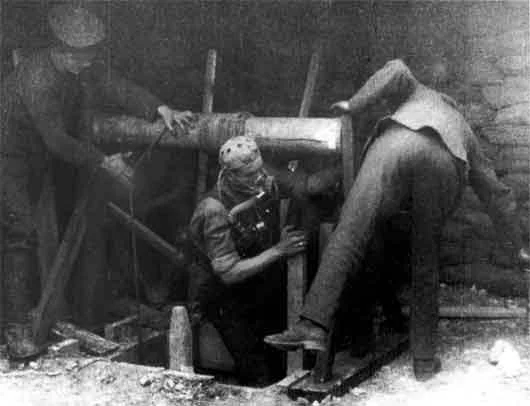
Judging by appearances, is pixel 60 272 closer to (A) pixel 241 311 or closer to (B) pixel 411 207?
(A) pixel 241 311

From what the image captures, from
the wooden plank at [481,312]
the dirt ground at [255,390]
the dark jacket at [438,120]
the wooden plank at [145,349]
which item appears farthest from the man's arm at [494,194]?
the wooden plank at [145,349]

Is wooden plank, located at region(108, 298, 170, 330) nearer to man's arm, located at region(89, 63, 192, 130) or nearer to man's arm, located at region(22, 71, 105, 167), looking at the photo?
man's arm, located at region(22, 71, 105, 167)

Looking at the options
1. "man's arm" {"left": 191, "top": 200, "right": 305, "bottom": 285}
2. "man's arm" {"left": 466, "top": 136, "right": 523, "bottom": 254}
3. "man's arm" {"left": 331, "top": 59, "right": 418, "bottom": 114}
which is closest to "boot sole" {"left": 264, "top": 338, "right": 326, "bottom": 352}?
"man's arm" {"left": 191, "top": 200, "right": 305, "bottom": 285}

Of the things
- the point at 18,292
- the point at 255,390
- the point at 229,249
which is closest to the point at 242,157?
the point at 229,249

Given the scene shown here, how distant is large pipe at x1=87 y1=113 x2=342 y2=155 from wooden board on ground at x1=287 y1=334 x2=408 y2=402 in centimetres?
132

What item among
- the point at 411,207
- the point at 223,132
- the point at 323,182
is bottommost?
the point at 411,207

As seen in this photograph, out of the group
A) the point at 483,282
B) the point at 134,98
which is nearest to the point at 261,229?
the point at 134,98

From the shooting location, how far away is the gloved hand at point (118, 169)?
593 centimetres

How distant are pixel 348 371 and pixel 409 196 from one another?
1129 mm

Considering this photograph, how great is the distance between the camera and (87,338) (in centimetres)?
606

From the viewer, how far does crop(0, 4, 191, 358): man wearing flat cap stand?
5.84m

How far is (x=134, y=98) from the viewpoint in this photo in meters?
6.26

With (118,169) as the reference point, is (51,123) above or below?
above

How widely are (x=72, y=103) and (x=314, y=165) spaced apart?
73.6 inches
